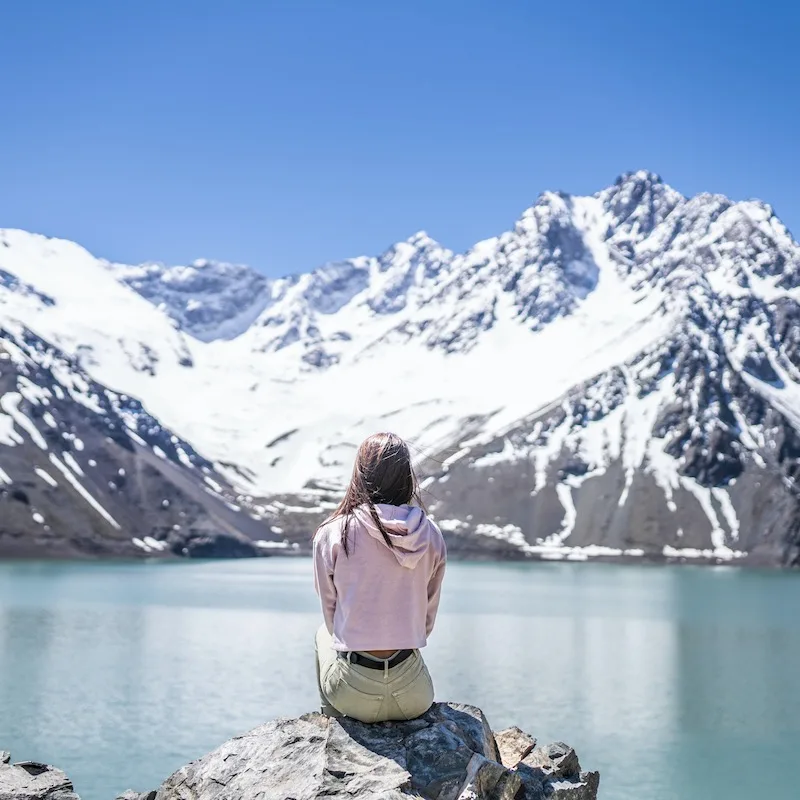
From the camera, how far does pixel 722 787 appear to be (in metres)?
31.6

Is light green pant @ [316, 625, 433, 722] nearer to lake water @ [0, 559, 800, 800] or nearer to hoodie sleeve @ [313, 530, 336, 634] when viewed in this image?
hoodie sleeve @ [313, 530, 336, 634]

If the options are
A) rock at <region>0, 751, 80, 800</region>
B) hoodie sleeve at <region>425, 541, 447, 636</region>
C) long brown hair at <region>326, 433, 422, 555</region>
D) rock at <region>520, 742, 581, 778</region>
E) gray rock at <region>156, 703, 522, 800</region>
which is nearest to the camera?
gray rock at <region>156, 703, 522, 800</region>

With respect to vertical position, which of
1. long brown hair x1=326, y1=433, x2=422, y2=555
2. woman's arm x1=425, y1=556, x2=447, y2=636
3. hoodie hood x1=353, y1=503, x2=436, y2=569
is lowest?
woman's arm x1=425, y1=556, x2=447, y2=636

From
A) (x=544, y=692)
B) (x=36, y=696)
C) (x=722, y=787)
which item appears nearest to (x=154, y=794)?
(x=722, y=787)

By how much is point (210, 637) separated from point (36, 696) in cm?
2589

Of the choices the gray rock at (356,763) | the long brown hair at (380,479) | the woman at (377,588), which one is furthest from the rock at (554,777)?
the long brown hair at (380,479)

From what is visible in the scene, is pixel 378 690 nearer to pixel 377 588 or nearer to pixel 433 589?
pixel 377 588

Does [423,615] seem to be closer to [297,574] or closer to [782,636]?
[782,636]

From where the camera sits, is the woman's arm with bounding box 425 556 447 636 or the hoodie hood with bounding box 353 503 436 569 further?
the woman's arm with bounding box 425 556 447 636

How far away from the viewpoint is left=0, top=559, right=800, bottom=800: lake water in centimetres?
3344

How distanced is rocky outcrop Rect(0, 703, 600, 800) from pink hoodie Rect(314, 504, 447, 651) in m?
0.79

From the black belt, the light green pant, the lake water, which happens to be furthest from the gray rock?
the lake water

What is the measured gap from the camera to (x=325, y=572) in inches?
372

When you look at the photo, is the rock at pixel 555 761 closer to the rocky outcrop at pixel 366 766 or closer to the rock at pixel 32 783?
the rocky outcrop at pixel 366 766
